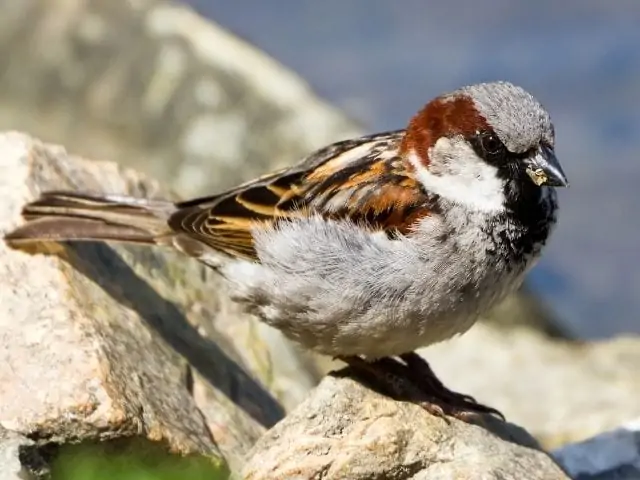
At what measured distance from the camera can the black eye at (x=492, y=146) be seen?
3.92 m

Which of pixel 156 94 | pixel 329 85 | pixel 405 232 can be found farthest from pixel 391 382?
pixel 329 85

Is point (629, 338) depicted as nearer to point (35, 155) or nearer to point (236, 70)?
point (236, 70)

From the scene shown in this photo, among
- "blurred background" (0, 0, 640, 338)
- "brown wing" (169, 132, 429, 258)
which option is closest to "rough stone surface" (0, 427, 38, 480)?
"brown wing" (169, 132, 429, 258)

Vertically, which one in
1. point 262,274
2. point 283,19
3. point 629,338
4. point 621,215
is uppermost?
point 283,19

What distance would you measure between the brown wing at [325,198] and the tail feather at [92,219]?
0.12 metres

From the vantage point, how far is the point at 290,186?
4.45m

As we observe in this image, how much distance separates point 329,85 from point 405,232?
1259cm

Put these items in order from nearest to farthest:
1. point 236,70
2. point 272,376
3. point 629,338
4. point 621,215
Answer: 1. point 272,376
2. point 629,338
3. point 236,70
4. point 621,215

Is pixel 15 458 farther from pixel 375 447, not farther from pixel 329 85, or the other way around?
pixel 329 85

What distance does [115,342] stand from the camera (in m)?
4.16

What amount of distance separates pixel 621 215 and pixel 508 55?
2785 mm

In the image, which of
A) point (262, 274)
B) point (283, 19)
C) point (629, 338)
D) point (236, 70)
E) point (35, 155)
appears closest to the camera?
point (262, 274)

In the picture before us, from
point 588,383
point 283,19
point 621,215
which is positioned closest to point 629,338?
point 588,383

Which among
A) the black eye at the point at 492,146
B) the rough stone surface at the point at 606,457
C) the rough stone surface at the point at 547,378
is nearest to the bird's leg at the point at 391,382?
the rough stone surface at the point at 606,457
